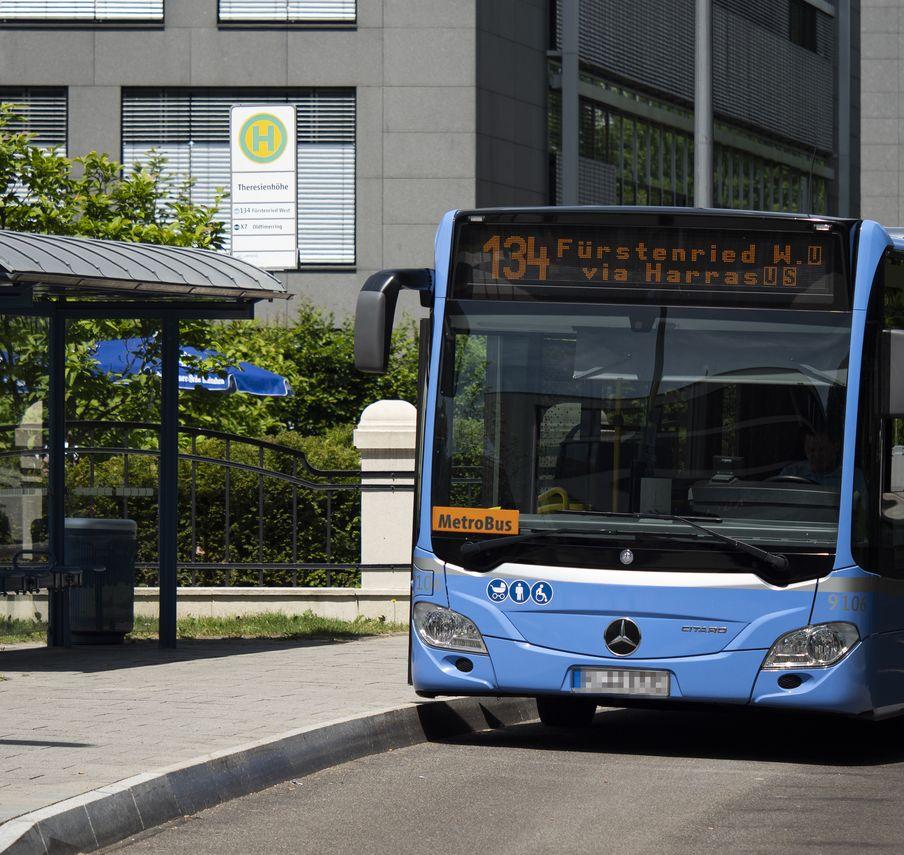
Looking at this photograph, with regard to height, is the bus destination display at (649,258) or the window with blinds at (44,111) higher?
the window with blinds at (44,111)

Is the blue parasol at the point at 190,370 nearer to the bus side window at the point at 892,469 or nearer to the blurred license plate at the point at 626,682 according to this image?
the blurred license plate at the point at 626,682

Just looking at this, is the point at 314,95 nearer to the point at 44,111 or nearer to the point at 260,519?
the point at 44,111

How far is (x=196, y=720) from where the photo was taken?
9.79m

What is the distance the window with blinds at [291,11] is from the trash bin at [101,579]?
59.7 ft

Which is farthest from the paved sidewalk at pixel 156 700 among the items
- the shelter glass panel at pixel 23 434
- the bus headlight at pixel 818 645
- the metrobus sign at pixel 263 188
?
the metrobus sign at pixel 263 188

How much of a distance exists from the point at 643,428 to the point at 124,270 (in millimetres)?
3897

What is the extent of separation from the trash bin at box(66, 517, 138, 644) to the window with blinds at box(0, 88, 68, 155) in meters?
17.9

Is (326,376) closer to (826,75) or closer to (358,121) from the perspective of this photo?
(358,121)

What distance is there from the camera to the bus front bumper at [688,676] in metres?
9.43

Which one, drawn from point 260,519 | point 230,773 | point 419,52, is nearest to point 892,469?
point 230,773

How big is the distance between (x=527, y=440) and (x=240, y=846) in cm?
328

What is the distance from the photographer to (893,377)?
970cm

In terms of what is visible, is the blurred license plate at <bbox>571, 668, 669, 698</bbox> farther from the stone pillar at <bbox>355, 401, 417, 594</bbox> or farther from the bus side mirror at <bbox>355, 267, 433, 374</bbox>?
the stone pillar at <bbox>355, 401, 417, 594</bbox>

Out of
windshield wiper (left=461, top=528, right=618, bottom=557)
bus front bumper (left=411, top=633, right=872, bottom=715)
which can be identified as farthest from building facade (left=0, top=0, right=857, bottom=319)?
bus front bumper (left=411, top=633, right=872, bottom=715)
